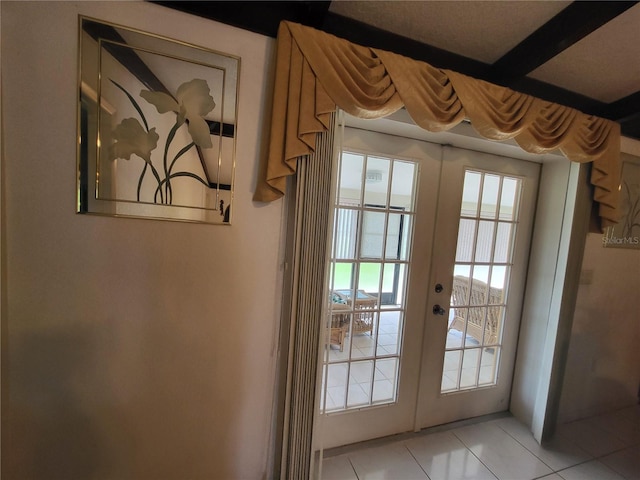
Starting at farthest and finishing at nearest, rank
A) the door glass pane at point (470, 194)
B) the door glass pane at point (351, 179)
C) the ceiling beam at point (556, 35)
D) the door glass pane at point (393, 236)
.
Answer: the door glass pane at point (470, 194) → the door glass pane at point (393, 236) → the door glass pane at point (351, 179) → the ceiling beam at point (556, 35)

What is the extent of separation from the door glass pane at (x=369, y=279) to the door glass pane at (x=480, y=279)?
1.38 feet

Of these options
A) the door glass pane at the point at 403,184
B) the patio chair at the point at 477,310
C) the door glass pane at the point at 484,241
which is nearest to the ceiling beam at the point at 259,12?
the door glass pane at the point at 403,184

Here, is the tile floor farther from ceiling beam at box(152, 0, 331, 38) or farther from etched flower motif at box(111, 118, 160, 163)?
ceiling beam at box(152, 0, 331, 38)

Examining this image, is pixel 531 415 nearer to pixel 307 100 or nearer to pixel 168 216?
pixel 307 100

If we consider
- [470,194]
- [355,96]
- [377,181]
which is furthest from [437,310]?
[355,96]

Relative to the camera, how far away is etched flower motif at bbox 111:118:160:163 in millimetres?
852

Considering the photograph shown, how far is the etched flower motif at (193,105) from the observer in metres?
0.89

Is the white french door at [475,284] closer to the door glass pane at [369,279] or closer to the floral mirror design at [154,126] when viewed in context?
the door glass pane at [369,279]

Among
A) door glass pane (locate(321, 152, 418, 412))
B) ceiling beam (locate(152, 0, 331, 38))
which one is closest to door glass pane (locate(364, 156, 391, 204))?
door glass pane (locate(321, 152, 418, 412))

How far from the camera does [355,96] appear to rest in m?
0.97

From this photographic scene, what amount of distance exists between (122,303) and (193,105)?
823 mm

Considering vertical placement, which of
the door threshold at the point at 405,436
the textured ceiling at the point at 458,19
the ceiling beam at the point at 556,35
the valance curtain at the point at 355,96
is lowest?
the door threshold at the point at 405,436

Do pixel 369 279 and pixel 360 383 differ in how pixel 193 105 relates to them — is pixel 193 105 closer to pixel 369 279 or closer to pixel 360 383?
pixel 369 279

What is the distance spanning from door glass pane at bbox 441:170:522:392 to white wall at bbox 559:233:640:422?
49 cm
